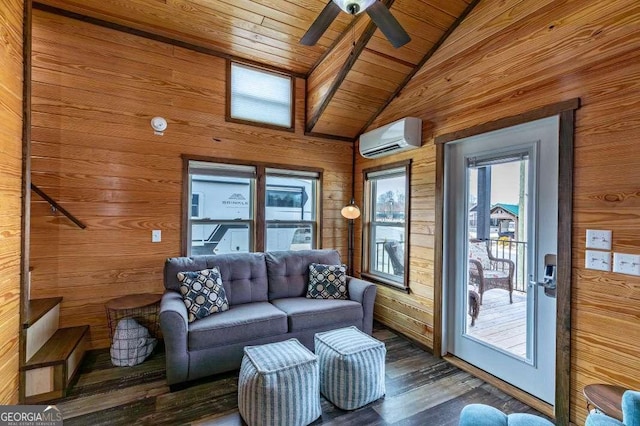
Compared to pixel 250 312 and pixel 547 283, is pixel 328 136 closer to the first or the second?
pixel 250 312

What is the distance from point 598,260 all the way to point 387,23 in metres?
2.07

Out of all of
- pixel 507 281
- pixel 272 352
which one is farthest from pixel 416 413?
pixel 507 281

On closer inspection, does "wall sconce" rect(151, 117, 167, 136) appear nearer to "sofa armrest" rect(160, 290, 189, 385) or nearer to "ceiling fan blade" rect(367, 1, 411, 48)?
Result: "sofa armrest" rect(160, 290, 189, 385)

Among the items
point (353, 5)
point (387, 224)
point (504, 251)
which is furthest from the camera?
point (387, 224)

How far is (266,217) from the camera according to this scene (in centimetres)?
379

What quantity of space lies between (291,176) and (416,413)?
2.84 meters

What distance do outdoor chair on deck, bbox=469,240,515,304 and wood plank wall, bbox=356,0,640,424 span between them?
20.8 inches

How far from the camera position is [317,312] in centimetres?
287


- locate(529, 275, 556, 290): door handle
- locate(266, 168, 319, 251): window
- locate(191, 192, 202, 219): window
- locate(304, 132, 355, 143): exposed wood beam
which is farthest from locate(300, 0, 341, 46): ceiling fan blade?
locate(529, 275, 556, 290): door handle

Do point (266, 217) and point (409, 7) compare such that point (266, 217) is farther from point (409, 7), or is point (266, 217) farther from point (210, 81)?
point (409, 7)

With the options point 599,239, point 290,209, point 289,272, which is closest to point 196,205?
point 290,209

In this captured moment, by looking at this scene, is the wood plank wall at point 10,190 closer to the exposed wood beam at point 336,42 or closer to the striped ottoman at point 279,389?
the striped ottoman at point 279,389

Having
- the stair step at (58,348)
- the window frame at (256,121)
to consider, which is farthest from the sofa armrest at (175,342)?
the window frame at (256,121)

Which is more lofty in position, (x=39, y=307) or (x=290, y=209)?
(x=290, y=209)
